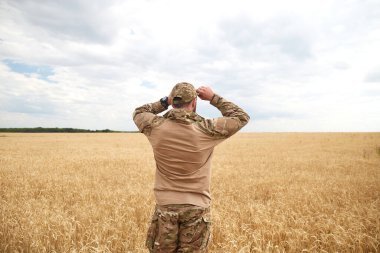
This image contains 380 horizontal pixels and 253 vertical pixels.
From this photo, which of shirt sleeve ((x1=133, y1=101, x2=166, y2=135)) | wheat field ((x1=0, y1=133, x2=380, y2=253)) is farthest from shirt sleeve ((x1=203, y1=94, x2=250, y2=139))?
wheat field ((x1=0, y1=133, x2=380, y2=253))

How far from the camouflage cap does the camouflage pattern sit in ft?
0.32

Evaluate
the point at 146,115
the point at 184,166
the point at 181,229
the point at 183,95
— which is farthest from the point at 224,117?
the point at 181,229

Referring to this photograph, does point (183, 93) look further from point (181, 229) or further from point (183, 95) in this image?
point (181, 229)

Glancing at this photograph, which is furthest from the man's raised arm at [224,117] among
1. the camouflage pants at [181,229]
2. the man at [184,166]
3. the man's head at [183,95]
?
the camouflage pants at [181,229]

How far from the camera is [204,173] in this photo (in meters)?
3.22

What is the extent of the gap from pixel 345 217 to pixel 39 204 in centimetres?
705

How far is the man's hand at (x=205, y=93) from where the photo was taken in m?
3.34

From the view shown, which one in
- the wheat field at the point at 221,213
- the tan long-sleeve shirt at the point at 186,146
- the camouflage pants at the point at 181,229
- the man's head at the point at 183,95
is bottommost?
the wheat field at the point at 221,213

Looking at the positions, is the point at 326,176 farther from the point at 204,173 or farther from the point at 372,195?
the point at 204,173

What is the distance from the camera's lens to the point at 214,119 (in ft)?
10.5

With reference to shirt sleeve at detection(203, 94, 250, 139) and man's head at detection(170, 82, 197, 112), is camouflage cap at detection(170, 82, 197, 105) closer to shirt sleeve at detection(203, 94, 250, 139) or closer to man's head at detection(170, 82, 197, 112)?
man's head at detection(170, 82, 197, 112)

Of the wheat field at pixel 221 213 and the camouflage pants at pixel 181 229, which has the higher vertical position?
the camouflage pants at pixel 181 229

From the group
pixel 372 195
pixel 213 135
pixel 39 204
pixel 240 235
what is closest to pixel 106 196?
pixel 39 204

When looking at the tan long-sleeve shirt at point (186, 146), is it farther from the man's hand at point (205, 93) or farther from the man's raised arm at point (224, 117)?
the man's hand at point (205, 93)
